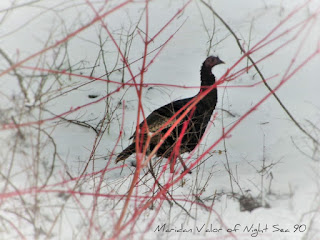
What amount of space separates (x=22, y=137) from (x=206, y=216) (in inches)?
45.0

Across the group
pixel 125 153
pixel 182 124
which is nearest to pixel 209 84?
pixel 182 124

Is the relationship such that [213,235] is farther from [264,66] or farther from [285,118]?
[264,66]

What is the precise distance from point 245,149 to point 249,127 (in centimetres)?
29

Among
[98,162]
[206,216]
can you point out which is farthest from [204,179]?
[98,162]

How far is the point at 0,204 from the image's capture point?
7.09 ft

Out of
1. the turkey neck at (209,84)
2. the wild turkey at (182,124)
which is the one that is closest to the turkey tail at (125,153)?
the wild turkey at (182,124)

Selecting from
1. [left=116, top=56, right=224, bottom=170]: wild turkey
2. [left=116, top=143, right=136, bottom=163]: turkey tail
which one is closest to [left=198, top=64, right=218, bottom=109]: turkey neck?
[left=116, top=56, right=224, bottom=170]: wild turkey

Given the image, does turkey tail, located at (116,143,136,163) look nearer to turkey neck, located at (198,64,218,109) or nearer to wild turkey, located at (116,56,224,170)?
wild turkey, located at (116,56,224,170)

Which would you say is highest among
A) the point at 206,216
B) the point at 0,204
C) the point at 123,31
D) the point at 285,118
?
the point at 123,31

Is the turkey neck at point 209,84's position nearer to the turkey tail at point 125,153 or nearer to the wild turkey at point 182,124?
the wild turkey at point 182,124

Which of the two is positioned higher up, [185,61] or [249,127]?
[185,61]

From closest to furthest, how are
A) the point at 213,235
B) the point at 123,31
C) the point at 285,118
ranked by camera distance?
the point at 213,235 → the point at 285,118 → the point at 123,31

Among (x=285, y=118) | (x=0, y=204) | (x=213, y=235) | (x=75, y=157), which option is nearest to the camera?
(x=0, y=204)

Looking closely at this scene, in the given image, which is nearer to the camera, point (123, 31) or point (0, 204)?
point (0, 204)
